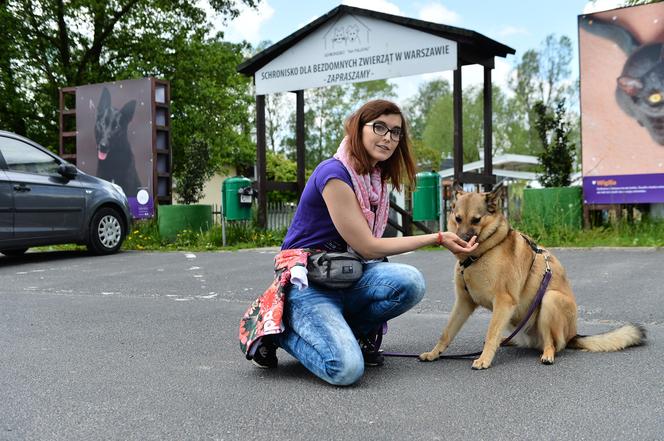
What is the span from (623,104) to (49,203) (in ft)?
31.6

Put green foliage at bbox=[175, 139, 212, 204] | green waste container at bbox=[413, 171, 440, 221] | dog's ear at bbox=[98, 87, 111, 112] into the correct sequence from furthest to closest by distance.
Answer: green foliage at bbox=[175, 139, 212, 204]
dog's ear at bbox=[98, 87, 111, 112]
green waste container at bbox=[413, 171, 440, 221]

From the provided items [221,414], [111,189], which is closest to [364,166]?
[221,414]

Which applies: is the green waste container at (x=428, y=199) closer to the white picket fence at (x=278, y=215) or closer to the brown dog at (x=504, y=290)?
the white picket fence at (x=278, y=215)

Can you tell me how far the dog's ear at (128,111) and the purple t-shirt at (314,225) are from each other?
38.2 feet

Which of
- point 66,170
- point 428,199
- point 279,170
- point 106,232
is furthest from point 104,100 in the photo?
point 279,170

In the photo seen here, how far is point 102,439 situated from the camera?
9.04 ft

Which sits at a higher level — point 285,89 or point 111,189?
point 285,89

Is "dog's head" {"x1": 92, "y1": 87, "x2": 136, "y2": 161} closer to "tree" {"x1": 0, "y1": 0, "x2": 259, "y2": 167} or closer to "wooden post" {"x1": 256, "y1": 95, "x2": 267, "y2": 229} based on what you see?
Result: "wooden post" {"x1": 256, "y1": 95, "x2": 267, "y2": 229}

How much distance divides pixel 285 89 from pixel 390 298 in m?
10.4

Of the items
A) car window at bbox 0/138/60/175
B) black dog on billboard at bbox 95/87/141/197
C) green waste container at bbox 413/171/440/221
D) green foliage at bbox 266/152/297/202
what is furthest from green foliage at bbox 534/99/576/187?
green foliage at bbox 266/152/297/202

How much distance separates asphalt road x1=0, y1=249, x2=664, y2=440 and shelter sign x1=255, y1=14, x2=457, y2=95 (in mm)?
6450

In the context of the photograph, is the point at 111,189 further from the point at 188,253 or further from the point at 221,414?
the point at 221,414

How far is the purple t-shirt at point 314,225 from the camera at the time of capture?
3.77 meters

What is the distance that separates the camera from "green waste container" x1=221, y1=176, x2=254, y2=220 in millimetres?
12562
